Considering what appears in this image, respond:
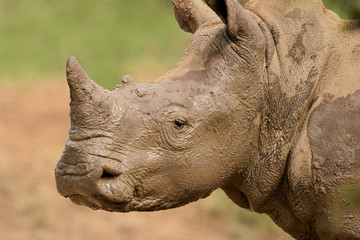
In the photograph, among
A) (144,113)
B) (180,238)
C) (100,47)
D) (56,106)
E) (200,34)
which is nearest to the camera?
(144,113)

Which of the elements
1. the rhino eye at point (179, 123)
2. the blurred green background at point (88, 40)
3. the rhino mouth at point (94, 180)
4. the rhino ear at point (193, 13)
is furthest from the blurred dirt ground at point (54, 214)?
the rhino mouth at point (94, 180)

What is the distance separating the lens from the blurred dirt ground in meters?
8.21

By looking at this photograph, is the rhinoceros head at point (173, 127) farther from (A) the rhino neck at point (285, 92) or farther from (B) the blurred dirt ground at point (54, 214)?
(B) the blurred dirt ground at point (54, 214)

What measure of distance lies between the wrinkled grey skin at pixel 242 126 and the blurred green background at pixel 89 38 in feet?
23.5

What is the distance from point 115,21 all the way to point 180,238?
688 centimetres

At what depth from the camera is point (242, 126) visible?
13.3ft

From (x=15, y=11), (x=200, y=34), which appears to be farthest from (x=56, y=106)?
(x=200, y=34)

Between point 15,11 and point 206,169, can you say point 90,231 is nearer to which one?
point 206,169

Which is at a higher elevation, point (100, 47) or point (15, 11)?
point (15, 11)

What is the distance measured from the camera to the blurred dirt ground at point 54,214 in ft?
26.9

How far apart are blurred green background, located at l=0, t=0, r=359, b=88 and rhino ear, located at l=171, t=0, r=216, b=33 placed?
21.8 ft

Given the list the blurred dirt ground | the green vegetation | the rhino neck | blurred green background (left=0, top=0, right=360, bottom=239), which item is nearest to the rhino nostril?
the rhino neck

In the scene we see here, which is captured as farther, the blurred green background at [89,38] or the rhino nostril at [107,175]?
the blurred green background at [89,38]

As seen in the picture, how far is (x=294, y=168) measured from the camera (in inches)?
157
